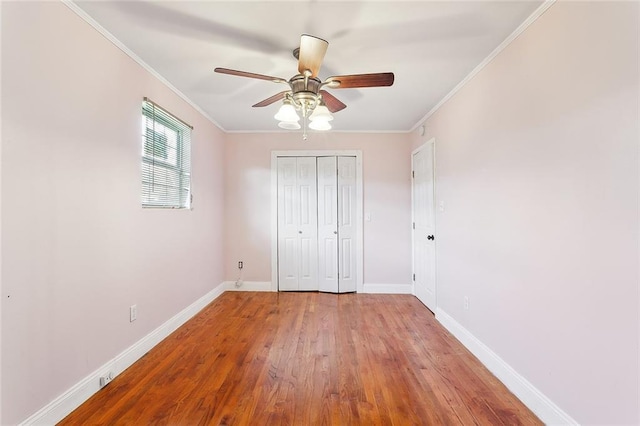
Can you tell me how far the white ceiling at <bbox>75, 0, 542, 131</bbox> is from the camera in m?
1.65

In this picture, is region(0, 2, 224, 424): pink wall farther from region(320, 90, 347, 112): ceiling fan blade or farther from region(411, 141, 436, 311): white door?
region(411, 141, 436, 311): white door

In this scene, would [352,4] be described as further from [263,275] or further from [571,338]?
[263,275]

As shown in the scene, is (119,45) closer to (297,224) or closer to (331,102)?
(331,102)

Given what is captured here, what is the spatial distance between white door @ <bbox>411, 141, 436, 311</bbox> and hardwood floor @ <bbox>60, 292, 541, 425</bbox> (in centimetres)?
51

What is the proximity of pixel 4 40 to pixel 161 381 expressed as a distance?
2150 mm

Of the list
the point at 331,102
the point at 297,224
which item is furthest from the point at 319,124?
the point at 297,224

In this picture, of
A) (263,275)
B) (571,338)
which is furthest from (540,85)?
(263,275)

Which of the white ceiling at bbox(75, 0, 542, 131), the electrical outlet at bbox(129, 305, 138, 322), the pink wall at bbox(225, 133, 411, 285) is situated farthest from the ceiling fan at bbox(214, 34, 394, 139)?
the pink wall at bbox(225, 133, 411, 285)

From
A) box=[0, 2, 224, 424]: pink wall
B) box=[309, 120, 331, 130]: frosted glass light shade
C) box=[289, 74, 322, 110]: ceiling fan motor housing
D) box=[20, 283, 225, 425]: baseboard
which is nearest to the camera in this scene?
box=[0, 2, 224, 424]: pink wall

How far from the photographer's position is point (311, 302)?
3.70 m

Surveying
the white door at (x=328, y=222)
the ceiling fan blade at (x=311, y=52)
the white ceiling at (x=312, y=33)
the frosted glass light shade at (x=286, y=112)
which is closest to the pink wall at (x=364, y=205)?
the white door at (x=328, y=222)

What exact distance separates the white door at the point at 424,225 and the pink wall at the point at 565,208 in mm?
976

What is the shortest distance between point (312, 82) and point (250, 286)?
3.19 metres

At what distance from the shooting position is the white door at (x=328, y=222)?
4.12 metres
